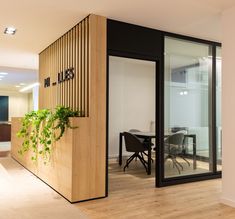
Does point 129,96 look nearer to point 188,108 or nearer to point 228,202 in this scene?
point 188,108

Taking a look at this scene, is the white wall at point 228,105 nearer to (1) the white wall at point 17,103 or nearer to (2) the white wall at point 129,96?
(2) the white wall at point 129,96

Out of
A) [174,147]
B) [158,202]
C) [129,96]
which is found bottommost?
[158,202]

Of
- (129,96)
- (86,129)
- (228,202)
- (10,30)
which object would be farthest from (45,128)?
(129,96)

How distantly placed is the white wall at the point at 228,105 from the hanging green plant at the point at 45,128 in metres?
2.14

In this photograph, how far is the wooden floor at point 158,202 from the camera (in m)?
3.28

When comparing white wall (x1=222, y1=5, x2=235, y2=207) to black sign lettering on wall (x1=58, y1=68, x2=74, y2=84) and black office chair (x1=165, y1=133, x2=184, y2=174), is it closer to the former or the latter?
black office chair (x1=165, y1=133, x2=184, y2=174)

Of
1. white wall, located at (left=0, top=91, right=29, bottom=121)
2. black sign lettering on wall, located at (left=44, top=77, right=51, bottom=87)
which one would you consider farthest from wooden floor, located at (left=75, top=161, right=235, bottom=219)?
white wall, located at (left=0, top=91, right=29, bottom=121)

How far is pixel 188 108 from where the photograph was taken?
4.96 meters

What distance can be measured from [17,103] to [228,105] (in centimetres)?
1311

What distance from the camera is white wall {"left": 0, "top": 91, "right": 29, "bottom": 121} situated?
569 inches

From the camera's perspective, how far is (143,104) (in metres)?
7.97

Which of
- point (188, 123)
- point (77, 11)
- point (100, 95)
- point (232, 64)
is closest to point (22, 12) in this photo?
point (77, 11)

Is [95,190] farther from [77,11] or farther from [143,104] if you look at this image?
[143,104]

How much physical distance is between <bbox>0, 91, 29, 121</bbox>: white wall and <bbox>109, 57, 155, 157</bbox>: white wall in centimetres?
892
